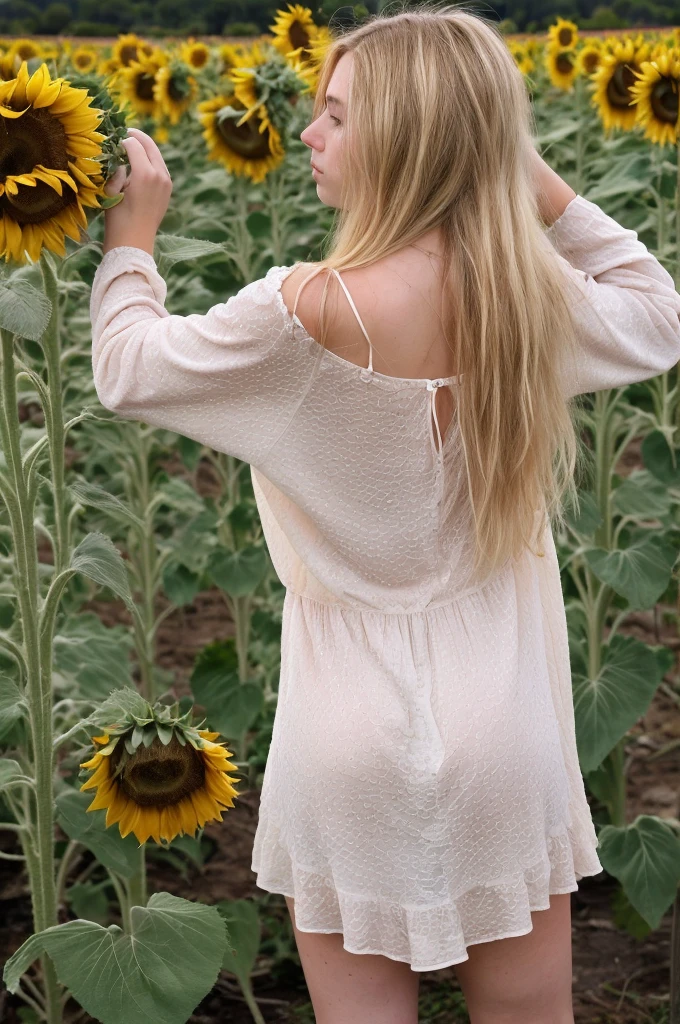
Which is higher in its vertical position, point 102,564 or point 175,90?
point 175,90

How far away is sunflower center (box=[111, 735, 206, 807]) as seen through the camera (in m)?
1.47

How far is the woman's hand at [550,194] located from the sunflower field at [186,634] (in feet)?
0.96

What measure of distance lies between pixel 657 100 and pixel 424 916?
1.94 metres

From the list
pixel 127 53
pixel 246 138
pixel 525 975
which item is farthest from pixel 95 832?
pixel 127 53

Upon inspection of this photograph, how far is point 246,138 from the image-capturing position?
2816mm

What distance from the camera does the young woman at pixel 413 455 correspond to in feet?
4.22

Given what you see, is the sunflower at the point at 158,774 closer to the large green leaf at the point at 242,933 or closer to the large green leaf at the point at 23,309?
the large green leaf at the point at 23,309

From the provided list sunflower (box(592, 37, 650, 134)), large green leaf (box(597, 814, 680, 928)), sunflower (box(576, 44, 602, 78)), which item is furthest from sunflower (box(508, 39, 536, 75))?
large green leaf (box(597, 814, 680, 928))

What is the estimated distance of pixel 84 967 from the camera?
154cm

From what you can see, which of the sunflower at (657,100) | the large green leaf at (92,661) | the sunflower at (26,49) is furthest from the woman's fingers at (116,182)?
the sunflower at (26,49)

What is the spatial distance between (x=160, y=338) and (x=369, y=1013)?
2.65 ft

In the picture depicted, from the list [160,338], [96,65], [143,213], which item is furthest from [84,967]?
[96,65]

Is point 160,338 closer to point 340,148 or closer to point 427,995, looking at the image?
point 340,148

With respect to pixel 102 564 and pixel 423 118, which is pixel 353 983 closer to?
pixel 102 564
